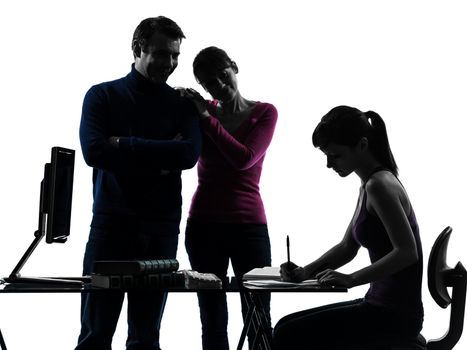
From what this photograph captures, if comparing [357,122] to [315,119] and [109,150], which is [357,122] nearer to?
[109,150]

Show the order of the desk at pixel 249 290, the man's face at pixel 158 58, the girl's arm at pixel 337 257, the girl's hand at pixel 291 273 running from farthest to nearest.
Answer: the man's face at pixel 158 58, the girl's arm at pixel 337 257, the girl's hand at pixel 291 273, the desk at pixel 249 290

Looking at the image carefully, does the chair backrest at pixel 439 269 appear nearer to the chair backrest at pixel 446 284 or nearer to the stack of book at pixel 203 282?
the chair backrest at pixel 446 284

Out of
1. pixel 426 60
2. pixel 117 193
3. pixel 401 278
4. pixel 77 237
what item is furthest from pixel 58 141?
pixel 401 278

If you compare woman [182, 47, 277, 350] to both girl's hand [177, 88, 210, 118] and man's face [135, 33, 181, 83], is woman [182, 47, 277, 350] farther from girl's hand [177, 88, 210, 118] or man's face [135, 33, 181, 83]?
man's face [135, 33, 181, 83]

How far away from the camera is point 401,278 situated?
8.64ft

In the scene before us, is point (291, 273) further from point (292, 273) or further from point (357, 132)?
point (357, 132)

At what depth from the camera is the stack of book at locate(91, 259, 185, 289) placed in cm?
262

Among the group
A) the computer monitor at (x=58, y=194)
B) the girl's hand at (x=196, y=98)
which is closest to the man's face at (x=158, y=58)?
the girl's hand at (x=196, y=98)

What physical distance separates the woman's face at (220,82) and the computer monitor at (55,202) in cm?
72

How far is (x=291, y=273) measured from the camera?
9.23ft

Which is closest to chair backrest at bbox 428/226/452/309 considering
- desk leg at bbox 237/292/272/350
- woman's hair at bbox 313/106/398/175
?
woman's hair at bbox 313/106/398/175

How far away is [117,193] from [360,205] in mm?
960

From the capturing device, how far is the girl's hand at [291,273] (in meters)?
2.81

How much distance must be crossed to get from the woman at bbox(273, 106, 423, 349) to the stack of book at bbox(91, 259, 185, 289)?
1.42ft
